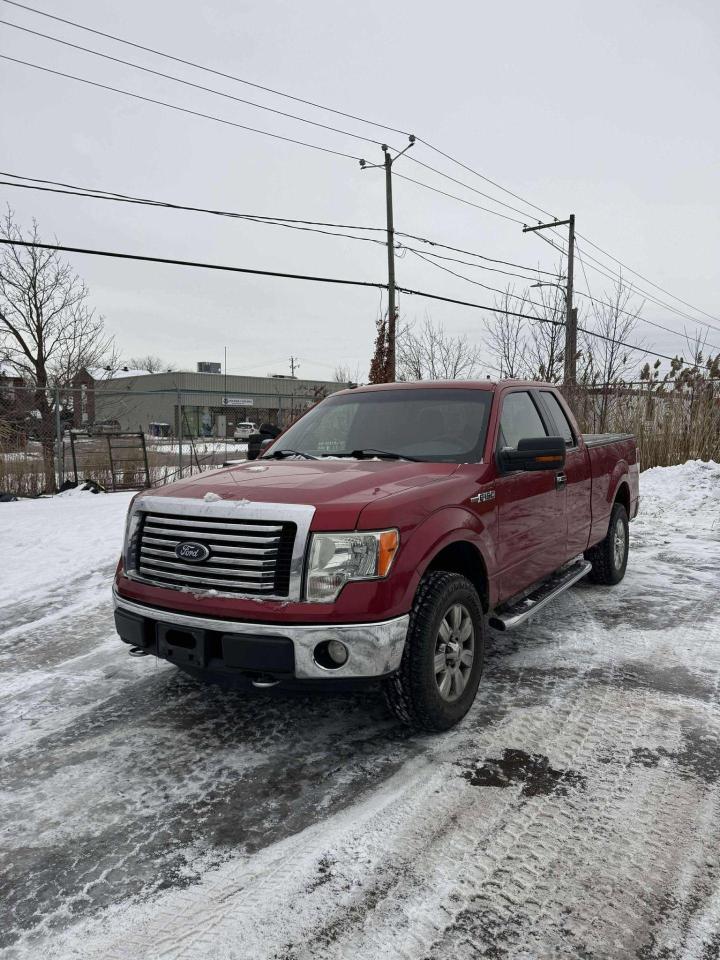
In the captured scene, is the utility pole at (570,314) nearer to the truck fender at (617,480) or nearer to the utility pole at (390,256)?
the utility pole at (390,256)

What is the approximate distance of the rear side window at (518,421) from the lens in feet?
14.1

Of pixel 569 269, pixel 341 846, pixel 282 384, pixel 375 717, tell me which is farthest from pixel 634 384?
pixel 282 384

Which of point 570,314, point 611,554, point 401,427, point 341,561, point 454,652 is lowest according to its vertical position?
point 611,554

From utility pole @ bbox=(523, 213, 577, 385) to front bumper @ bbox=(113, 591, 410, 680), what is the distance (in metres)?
16.0

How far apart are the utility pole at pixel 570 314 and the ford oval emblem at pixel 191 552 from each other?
16049mm

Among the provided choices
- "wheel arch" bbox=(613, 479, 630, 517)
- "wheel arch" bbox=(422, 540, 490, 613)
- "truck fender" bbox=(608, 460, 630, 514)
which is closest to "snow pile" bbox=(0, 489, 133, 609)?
"wheel arch" bbox=(422, 540, 490, 613)

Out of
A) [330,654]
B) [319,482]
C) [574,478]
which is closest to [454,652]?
[330,654]

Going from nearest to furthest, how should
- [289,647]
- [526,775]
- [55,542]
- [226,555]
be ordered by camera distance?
→ [289,647] < [526,775] < [226,555] < [55,542]

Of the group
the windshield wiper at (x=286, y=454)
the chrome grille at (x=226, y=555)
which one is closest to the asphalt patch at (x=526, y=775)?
the chrome grille at (x=226, y=555)

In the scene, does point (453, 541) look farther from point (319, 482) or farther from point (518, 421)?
point (518, 421)

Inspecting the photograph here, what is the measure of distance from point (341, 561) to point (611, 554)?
13.5ft

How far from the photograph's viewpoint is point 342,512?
2941mm

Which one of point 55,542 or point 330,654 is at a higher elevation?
point 330,654

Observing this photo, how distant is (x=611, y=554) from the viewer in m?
6.20
